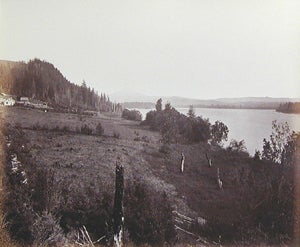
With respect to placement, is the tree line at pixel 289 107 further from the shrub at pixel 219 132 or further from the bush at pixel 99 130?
the bush at pixel 99 130

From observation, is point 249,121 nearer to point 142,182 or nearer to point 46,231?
point 142,182

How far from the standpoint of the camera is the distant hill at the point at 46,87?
15.3ft

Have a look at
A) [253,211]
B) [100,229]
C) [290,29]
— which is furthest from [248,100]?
[100,229]

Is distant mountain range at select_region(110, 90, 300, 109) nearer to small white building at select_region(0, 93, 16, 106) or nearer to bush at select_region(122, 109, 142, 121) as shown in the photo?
bush at select_region(122, 109, 142, 121)

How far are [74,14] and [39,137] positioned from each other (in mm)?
1584

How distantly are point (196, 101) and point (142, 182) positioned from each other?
1226 mm

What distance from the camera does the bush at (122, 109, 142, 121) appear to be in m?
4.75

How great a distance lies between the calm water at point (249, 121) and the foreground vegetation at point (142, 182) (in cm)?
9

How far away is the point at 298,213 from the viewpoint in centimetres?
455

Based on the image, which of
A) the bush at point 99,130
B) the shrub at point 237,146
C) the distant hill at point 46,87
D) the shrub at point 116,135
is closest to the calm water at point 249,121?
the shrub at point 237,146

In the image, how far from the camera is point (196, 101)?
4.80 meters

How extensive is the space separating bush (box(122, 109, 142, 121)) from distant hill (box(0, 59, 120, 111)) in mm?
139

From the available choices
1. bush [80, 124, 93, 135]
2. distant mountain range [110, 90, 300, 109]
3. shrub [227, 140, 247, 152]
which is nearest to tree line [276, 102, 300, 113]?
distant mountain range [110, 90, 300, 109]

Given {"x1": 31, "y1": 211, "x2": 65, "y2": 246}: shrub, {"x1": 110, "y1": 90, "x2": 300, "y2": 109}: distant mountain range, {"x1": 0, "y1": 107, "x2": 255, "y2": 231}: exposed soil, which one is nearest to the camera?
{"x1": 31, "y1": 211, "x2": 65, "y2": 246}: shrub
